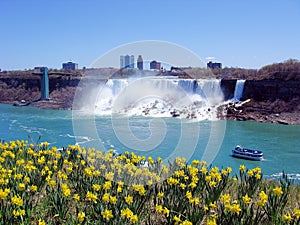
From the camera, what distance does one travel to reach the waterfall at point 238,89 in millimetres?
43206

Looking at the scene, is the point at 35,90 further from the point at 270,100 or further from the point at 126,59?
the point at 126,59

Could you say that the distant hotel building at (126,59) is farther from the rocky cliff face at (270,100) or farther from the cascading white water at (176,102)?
the rocky cliff face at (270,100)

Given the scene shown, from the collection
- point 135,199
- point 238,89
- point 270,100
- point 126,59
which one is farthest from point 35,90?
point 135,199

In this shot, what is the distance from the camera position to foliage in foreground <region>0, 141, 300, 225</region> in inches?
139

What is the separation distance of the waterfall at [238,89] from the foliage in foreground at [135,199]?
3896 centimetres

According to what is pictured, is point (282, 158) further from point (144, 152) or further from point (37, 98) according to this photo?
point (37, 98)

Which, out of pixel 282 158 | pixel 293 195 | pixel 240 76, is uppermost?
pixel 240 76

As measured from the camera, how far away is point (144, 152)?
19.3 m

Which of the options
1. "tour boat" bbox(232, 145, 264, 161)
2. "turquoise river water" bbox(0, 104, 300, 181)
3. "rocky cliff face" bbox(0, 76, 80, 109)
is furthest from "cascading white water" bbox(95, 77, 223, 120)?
"tour boat" bbox(232, 145, 264, 161)

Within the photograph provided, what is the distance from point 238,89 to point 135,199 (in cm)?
4159

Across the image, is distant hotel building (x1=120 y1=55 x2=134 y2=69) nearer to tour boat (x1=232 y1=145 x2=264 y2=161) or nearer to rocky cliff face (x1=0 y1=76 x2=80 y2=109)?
tour boat (x1=232 y1=145 x2=264 y2=161)

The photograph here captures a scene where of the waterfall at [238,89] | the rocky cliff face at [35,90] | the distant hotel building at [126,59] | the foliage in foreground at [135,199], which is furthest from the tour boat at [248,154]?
the rocky cliff face at [35,90]

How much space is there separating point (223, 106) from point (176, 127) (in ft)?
42.6

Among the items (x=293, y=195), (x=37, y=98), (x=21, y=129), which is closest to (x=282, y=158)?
(x=293, y=195)
